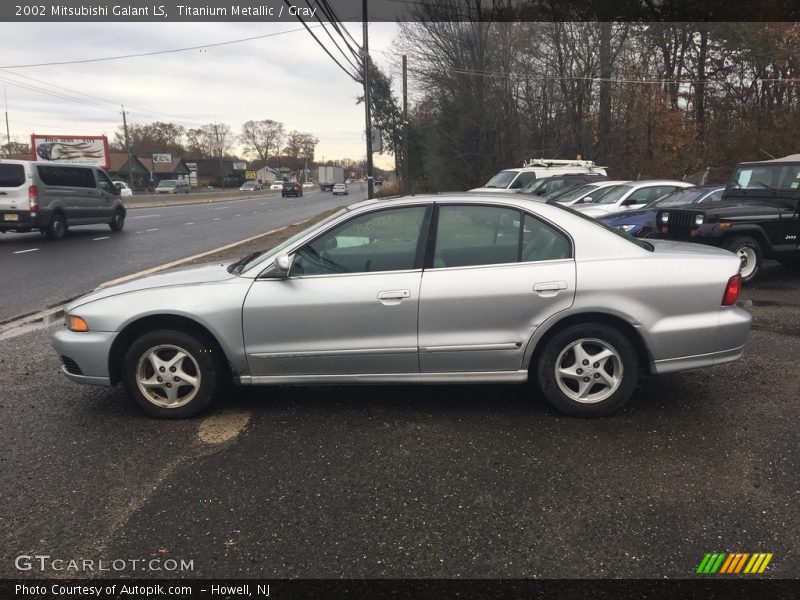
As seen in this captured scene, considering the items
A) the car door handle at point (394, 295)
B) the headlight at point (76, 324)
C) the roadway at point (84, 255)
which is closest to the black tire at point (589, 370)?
the car door handle at point (394, 295)

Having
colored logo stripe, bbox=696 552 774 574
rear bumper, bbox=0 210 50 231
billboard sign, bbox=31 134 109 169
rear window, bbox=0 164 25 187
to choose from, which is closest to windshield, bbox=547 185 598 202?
colored logo stripe, bbox=696 552 774 574

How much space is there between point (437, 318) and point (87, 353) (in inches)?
94.2

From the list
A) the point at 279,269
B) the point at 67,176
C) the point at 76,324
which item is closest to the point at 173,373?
the point at 76,324

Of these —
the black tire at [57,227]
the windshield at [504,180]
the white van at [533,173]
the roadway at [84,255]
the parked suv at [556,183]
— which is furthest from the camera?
the windshield at [504,180]

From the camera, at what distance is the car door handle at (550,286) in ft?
12.8

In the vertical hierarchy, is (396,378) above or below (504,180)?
below

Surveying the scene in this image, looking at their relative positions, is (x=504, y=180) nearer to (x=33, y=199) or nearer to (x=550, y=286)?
(x=33, y=199)

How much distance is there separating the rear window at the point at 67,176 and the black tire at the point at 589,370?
1627 centimetres

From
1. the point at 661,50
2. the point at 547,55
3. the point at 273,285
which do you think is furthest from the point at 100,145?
the point at 273,285

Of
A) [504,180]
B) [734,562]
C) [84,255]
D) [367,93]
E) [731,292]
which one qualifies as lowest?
[734,562]

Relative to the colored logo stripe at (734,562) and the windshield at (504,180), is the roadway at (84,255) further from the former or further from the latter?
the windshield at (504,180)

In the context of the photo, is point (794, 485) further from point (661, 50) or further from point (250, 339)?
point (661, 50)

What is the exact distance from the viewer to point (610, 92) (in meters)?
31.6

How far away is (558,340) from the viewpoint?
3.94 meters
